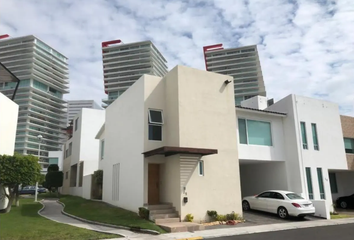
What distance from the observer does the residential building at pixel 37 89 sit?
10448 centimetres

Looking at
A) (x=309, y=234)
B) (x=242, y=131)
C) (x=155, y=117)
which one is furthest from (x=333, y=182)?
(x=155, y=117)

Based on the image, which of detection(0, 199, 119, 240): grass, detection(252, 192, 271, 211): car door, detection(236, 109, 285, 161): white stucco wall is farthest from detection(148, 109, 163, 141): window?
detection(252, 192, 271, 211): car door

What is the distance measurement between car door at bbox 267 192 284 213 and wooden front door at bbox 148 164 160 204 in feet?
19.8

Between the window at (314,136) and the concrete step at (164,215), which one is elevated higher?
the window at (314,136)

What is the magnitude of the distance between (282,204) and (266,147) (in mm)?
4071

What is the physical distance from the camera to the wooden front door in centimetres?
1406

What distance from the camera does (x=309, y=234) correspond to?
34.4 ft

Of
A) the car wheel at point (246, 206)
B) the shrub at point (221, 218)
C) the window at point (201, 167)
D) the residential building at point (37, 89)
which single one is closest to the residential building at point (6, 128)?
the window at point (201, 167)

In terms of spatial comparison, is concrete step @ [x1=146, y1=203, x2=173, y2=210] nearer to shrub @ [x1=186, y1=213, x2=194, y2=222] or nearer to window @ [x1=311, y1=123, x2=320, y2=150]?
shrub @ [x1=186, y1=213, x2=194, y2=222]

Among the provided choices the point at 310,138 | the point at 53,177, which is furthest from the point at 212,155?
the point at 53,177

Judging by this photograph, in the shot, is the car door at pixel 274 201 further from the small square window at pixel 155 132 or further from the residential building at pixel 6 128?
the residential building at pixel 6 128

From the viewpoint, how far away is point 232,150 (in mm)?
14656

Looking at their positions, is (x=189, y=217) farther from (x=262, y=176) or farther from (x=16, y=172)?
(x=16, y=172)

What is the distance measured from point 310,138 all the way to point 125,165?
11.8m
